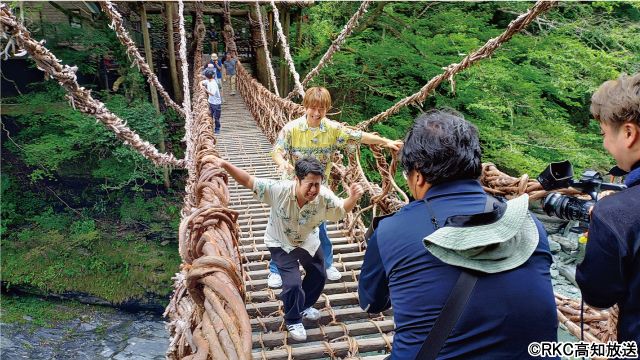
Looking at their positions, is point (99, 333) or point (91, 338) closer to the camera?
point (91, 338)

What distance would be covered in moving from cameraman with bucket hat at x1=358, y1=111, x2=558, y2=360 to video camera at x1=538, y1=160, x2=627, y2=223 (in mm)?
236

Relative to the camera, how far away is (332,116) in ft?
27.1

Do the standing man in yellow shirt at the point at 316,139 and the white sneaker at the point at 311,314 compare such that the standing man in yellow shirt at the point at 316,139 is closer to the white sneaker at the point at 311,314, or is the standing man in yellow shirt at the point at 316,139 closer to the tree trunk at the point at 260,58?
the white sneaker at the point at 311,314

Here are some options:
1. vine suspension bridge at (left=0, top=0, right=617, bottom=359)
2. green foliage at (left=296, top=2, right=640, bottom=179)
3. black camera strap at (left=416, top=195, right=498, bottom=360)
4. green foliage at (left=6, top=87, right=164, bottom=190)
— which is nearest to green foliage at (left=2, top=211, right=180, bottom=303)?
green foliage at (left=6, top=87, right=164, bottom=190)

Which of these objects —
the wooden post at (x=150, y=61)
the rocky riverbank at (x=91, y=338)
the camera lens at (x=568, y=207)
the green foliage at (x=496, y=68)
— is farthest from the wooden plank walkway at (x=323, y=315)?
the wooden post at (x=150, y=61)

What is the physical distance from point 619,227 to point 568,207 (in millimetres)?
229

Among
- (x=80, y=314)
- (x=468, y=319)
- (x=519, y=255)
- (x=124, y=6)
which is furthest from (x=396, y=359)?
(x=124, y=6)

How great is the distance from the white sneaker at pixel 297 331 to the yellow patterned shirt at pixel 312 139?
0.71 meters

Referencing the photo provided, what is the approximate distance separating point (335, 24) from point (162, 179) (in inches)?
171

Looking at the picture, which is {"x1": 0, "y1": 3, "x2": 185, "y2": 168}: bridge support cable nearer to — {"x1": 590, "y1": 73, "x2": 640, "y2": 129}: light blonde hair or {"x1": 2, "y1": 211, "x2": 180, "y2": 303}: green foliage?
{"x1": 590, "y1": 73, "x2": 640, "y2": 129}: light blonde hair

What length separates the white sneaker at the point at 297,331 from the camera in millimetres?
1845

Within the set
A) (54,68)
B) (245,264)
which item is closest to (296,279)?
(245,264)

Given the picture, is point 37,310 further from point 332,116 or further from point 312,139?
point 312,139

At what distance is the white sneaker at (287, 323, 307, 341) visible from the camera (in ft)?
6.05
